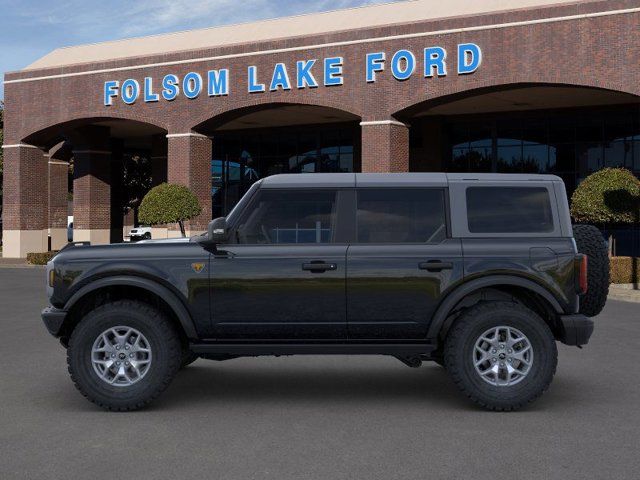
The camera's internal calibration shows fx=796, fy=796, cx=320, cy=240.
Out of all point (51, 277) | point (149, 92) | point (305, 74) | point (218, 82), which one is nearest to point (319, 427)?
point (51, 277)

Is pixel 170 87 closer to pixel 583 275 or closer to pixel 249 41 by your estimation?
pixel 249 41

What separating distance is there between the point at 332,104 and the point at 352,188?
78.7 ft

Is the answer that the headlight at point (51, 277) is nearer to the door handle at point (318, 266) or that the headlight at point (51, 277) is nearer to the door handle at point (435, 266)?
the door handle at point (318, 266)

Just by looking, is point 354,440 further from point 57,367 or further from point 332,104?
point 332,104

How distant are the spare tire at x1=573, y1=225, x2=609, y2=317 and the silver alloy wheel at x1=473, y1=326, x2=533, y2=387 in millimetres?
891

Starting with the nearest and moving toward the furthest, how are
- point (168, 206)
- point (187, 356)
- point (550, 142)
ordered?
point (187, 356), point (168, 206), point (550, 142)

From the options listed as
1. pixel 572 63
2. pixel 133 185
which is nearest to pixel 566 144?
pixel 572 63

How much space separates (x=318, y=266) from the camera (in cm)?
712

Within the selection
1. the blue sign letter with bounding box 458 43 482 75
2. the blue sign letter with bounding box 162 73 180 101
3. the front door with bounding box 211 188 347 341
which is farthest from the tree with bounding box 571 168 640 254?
the blue sign letter with bounding box 162 73 180 101

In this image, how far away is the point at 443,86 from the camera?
2850 centimetres

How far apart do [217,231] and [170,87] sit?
95.1 feet

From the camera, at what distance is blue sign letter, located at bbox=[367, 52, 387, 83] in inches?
1170

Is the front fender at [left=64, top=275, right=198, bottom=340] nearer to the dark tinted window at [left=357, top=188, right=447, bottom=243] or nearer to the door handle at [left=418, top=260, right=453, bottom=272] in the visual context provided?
the dark tinted window at [left=357, top=188, right=447, bottom=243]

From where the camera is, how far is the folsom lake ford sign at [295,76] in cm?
2848
